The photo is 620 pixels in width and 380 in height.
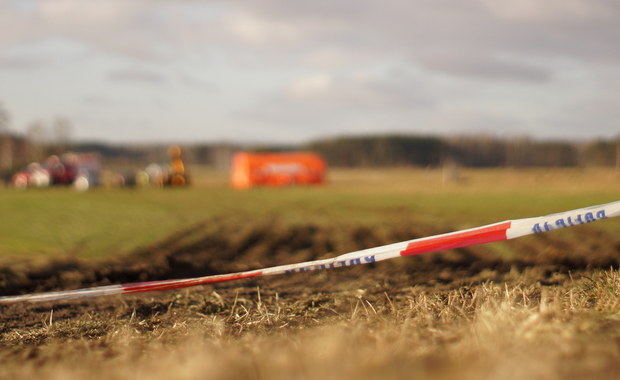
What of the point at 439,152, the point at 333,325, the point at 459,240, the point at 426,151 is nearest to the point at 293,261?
the point at 459,240

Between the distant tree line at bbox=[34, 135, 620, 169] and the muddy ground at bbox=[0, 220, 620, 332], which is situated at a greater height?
the muddy ground at bbox=[0, 220, 620, 332]

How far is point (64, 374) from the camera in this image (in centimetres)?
250

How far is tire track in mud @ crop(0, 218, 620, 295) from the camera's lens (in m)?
7.80

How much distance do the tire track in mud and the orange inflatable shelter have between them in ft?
96.9

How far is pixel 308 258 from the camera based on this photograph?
10.5 metres

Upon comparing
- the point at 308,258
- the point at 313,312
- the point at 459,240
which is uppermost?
the point at 459,240

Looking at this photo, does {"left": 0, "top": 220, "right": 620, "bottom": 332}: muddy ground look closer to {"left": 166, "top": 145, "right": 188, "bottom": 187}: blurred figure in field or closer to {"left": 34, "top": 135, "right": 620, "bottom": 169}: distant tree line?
{"left": 166, "top": 145, "right": 188, "bottom": 187}: blurred figure in field

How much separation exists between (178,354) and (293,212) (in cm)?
1815

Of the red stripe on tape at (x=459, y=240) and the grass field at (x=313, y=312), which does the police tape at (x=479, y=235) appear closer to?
the red stripe on tape at (x=459, y=240)

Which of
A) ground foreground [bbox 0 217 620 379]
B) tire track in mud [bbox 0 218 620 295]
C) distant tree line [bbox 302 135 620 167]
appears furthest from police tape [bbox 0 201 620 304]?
distant tree line [bbox 302 135 620 167]

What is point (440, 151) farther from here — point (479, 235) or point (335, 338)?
point (335, 338)

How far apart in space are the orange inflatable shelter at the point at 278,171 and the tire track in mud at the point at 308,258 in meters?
29.5

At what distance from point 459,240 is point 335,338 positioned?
Answer: 240cm

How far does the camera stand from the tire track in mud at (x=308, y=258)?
780cm
